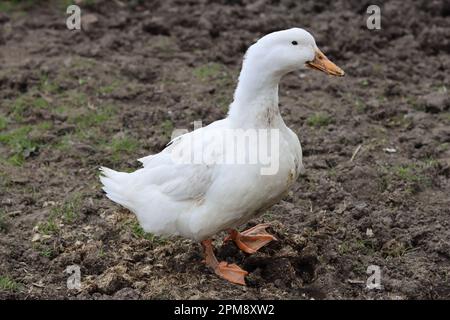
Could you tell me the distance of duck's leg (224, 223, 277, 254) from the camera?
209 inches

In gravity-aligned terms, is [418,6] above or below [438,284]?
above

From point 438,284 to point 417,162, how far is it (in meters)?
1.81

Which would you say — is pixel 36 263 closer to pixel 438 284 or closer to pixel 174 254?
pixel 174 254

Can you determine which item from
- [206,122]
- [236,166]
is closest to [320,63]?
[236,166]

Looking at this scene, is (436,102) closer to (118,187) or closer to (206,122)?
(206,122)

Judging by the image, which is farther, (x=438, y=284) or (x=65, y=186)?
(x=65, y=186)

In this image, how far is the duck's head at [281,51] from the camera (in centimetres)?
480

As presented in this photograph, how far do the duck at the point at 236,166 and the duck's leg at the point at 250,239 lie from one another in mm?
219

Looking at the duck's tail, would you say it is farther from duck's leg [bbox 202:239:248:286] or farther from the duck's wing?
duck's leg [bbox 202:239:248:286]

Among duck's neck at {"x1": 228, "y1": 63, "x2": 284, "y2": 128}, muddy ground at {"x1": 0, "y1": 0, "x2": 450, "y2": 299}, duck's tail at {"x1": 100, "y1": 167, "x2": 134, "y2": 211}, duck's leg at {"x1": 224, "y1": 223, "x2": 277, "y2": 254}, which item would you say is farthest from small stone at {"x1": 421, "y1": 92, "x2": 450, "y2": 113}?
duck's tail at {"x1": 100, "y1": 167, "x2": 134, "y2": 211}

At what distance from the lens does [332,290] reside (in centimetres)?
495

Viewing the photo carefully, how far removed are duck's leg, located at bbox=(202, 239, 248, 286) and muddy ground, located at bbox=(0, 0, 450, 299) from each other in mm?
61

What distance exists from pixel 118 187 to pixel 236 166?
0.94m
